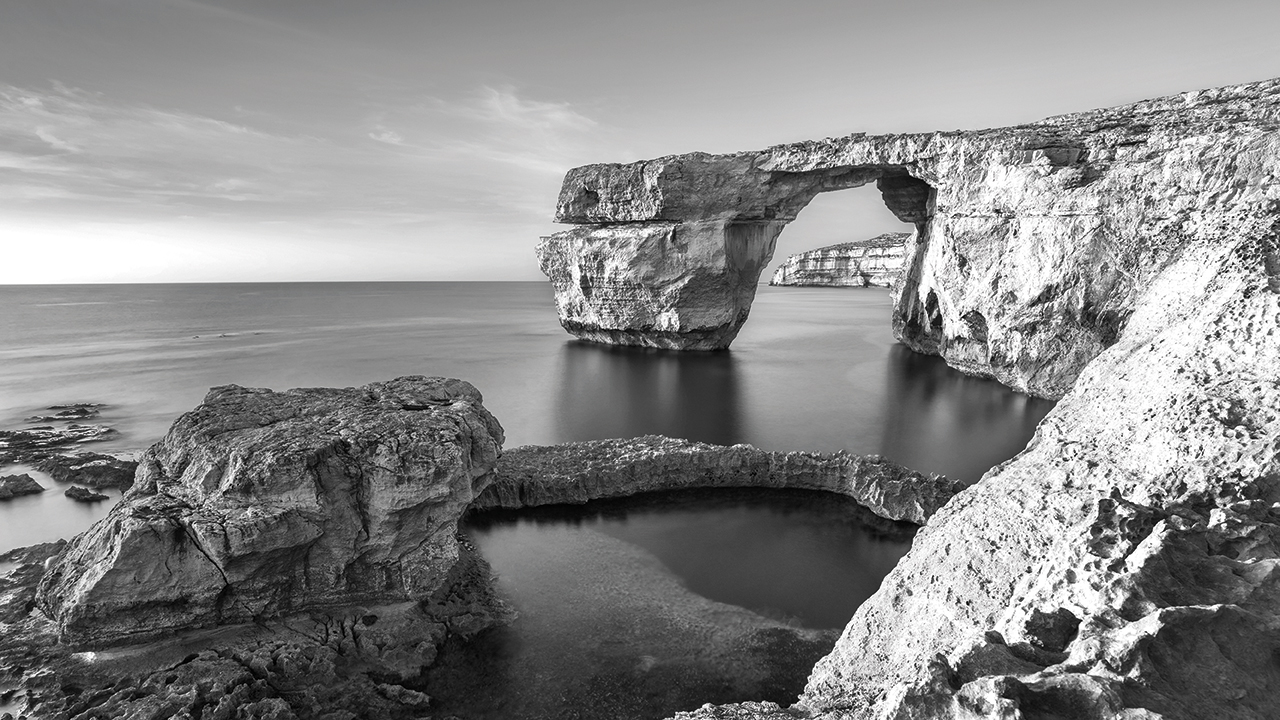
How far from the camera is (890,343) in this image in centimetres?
3678

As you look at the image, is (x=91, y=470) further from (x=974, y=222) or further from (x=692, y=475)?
(x=974, y=222)

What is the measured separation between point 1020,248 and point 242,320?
2477 inches

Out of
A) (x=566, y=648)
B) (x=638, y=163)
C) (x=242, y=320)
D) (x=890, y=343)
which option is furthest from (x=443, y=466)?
(x=242, y=320)

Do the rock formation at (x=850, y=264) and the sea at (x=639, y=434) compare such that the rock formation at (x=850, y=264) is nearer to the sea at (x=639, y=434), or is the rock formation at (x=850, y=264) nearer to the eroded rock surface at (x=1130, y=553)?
the sea at (x=639, y=434)

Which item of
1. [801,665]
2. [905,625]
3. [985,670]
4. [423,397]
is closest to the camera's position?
[985,670]

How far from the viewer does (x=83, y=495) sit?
13211mm

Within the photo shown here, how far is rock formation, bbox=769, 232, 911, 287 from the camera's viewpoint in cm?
9781

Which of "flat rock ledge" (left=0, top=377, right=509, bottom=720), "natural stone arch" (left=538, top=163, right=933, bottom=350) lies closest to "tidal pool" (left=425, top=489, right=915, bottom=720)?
"flat rock ledge" (left=0, top=377, right=509, bottom=720)

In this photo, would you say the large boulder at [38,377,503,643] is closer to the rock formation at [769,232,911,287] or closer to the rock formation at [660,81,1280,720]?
the rock formation at [660,81,1280,720]

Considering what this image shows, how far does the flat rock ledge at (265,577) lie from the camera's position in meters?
6.78

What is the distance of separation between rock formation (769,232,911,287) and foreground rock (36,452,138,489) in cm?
9005

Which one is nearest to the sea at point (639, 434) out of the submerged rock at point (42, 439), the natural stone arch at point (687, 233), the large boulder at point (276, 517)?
the submerged rock at point (42, 439)

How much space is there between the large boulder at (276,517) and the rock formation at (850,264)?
90556mm

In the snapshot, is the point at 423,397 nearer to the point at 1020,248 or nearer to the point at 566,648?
the point at 566,648
